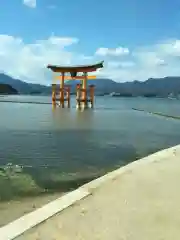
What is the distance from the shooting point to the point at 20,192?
6133 mm

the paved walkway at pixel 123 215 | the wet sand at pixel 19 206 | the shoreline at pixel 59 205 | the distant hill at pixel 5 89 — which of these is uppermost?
the distant hill at pixel 5 89

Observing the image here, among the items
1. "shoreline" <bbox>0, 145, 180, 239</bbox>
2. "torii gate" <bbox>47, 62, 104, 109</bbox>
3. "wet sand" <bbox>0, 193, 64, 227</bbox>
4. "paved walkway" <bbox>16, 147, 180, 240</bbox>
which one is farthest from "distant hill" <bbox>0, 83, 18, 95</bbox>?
"paved walkway" <bbox>16, 147, 180, 240</bbox>

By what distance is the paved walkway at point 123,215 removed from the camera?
347cm

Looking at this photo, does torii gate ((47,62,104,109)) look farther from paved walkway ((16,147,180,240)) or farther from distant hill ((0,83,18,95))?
distant hill ((0,83,18,95))

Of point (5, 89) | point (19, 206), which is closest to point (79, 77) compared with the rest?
point (19, 206)

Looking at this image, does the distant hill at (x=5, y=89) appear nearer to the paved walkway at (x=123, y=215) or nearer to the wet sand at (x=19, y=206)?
the wet sand at (x=19, y=206)

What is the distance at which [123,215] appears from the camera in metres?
4.02

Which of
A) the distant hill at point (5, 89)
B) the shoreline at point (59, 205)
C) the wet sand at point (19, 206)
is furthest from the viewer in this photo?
the distant hill at point (5, 89)

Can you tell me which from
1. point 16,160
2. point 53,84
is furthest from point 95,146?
point 53,84

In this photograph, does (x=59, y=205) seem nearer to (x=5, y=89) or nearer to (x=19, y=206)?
(x=19, y=206)

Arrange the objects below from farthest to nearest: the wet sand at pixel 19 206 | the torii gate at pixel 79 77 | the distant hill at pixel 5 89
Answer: the distant hill at pixel 5 89 → the torii gate at pixel 79 77 → the wet sand at pixel 19 206

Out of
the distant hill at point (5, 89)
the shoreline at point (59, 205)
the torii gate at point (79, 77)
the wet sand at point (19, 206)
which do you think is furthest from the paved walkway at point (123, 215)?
the distant hill at point (5, 89)

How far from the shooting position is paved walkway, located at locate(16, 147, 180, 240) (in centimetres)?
347

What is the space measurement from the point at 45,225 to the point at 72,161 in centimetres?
556
